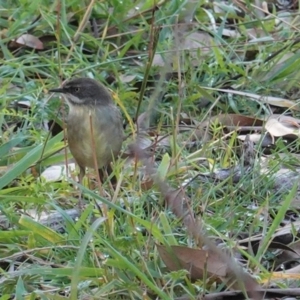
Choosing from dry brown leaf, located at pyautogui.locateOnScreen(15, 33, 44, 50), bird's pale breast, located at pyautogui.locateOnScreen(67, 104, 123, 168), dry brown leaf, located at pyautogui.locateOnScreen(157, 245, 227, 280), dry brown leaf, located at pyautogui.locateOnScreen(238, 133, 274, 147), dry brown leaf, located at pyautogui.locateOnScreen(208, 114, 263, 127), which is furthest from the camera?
dry brown leaf, located at pyautogui.locateOnScreen(15, 33, 44, 50)

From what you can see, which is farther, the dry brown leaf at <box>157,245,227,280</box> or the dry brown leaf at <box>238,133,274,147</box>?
the dry brown leaf at <box>238,133,274,147</box>

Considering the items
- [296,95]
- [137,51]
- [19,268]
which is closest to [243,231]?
[19,268]

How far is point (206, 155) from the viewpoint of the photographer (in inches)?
209

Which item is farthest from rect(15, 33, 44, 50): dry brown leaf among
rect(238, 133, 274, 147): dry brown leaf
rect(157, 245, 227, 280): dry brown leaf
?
rect(157, 245, 227, 280): dry brown leaf

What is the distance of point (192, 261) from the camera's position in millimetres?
3762

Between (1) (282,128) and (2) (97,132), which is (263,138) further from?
(2) (97,132)

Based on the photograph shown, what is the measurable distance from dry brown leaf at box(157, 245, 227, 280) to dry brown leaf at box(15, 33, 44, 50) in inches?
126

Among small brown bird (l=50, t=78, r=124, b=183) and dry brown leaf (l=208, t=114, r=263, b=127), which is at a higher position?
small brown bird (l=50, t=78, r=124, b=183)

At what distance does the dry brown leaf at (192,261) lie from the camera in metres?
3.72

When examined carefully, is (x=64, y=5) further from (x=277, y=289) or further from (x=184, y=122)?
(x=277, y=289)

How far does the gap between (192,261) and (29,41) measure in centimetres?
334

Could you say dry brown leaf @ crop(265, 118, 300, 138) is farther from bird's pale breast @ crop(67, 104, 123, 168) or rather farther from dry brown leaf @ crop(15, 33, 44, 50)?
dry brown leaf @ crop(15, 33, 44, 50)

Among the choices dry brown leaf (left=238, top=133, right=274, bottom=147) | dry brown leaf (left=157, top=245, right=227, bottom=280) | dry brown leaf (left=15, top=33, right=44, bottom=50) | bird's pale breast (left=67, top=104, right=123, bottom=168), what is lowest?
dry brown leaf (left=238, top=133, right=274, bottom=147)

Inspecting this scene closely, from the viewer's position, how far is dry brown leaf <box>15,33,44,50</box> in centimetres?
671
